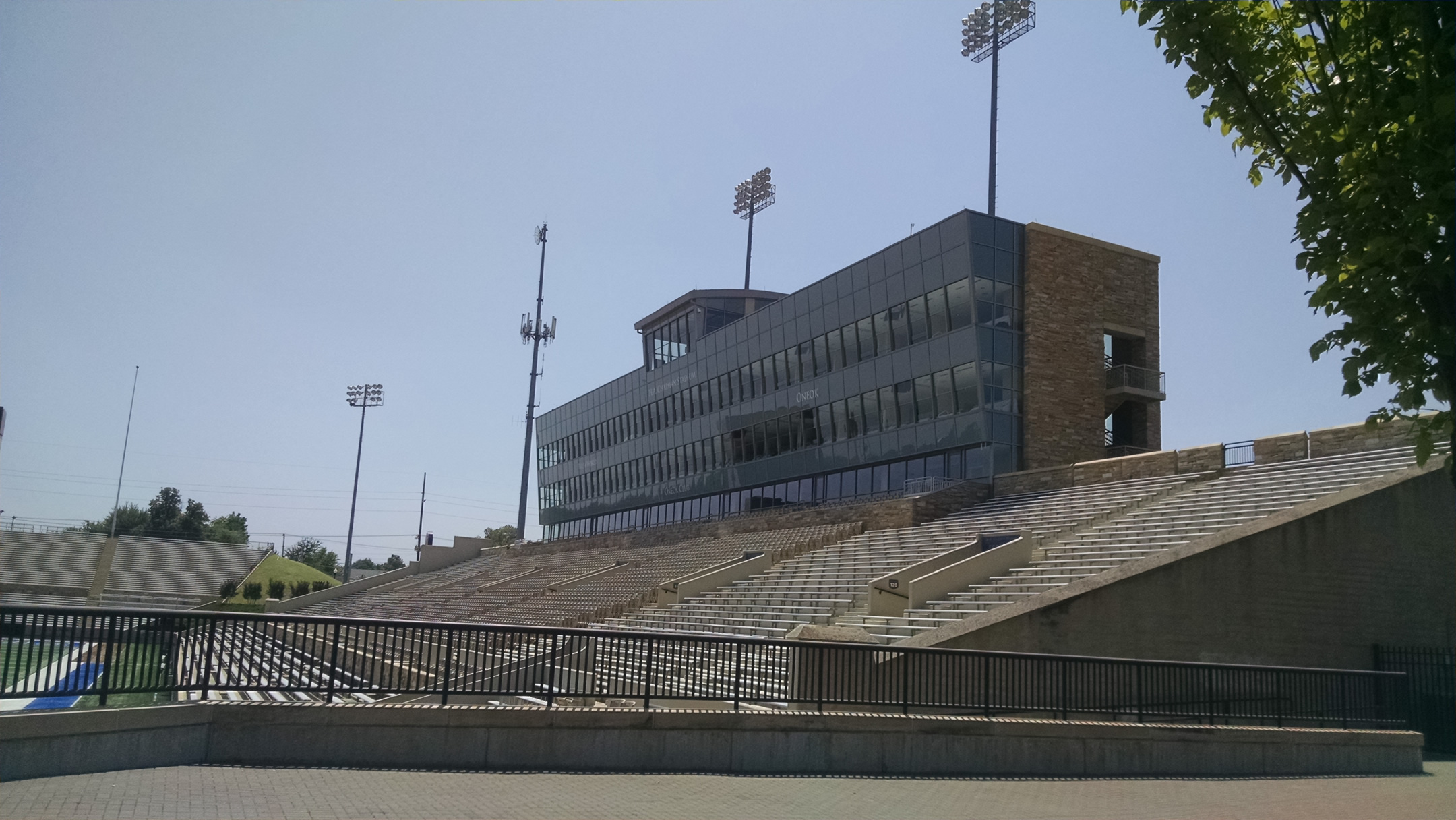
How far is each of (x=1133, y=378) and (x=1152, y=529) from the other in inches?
608

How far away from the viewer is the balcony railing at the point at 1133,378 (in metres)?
36.3

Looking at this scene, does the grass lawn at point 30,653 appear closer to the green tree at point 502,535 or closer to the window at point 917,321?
the window at point 917,321

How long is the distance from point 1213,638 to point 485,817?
15488 mm

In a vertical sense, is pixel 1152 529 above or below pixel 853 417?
below

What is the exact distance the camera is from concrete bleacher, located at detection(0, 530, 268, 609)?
54.8 m

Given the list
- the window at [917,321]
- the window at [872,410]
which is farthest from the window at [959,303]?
the window at [872,410]

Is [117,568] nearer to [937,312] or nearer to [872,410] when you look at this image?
[872,410]

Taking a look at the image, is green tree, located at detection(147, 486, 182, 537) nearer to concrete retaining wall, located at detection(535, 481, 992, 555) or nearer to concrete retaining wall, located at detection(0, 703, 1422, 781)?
concrete retaining wall, located at detection(535, 481, 992, 555)

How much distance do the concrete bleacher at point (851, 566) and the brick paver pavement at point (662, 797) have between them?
10375mm

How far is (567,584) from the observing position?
41000mm

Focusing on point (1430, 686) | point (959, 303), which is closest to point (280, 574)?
point (959, 303)

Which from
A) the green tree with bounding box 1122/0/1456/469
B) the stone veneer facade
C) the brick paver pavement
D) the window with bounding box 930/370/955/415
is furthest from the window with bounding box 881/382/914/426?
the green tree with bounding box 1122/0/1456/469

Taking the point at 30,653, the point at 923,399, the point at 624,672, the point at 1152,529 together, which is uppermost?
the point at 923,399

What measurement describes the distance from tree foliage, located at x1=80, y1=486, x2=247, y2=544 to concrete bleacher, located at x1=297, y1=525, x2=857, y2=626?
186ft
